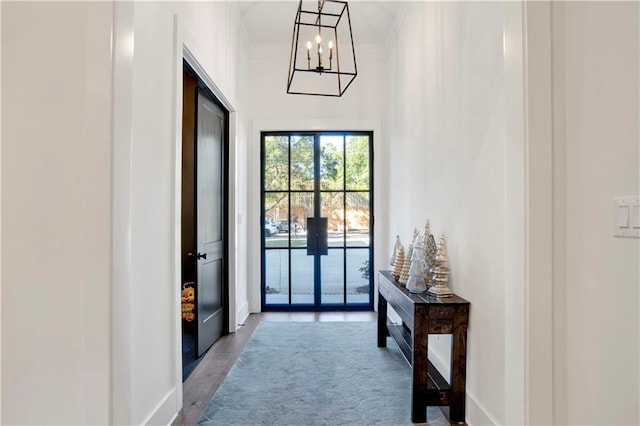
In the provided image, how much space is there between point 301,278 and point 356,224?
979 mm

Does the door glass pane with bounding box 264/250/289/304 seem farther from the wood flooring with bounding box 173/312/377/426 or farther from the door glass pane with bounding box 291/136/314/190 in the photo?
the door glass pane with bounding box 291/136/314/190

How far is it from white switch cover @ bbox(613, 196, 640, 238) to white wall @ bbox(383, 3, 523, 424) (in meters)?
0.43

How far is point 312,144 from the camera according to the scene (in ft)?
14.7

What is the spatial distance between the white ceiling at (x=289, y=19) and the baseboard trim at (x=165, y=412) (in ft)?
11.7

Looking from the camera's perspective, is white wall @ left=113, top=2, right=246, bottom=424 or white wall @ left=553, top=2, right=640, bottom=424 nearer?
white wall @ left=553, top=2, right=640, bottom=424

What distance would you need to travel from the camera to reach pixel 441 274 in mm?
2256

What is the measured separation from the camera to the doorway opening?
290cm

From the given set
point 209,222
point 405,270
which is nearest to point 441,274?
point 405,270

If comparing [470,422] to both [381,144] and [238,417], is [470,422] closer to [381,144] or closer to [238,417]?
[238,417]

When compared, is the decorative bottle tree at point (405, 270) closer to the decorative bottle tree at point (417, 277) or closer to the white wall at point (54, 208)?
the decorative bottle tree at point (417, 277)

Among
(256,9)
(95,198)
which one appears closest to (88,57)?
(95,198)

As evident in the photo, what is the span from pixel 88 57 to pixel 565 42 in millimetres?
1686

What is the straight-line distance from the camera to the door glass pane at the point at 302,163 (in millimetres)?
4480

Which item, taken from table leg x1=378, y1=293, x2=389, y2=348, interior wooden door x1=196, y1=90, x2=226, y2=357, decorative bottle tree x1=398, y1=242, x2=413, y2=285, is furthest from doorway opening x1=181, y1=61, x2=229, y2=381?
decorative bottle tree x1=398, y1=242, x2=413, y2=285
